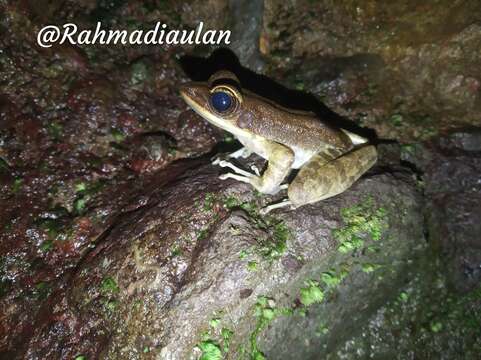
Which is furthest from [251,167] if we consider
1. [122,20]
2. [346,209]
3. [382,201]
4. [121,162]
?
[122,20]

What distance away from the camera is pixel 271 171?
4578 millimetres

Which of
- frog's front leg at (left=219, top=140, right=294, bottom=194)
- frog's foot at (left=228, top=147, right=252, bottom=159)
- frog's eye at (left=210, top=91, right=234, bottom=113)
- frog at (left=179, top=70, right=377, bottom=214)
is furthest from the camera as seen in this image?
frog's foot at (left=228, top=147, right=252, bottom=159)

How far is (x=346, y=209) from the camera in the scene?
478cm

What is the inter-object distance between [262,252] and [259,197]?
2.81 feet

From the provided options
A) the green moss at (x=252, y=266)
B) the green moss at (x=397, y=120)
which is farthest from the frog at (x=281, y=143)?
the green moss at (x=397, y=120)

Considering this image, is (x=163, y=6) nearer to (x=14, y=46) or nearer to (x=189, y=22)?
(x=189, y=22)

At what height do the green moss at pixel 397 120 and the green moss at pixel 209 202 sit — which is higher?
the green moss at pixel 209 202

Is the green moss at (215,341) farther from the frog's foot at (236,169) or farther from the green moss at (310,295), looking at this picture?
the frog's foot at (236,169)

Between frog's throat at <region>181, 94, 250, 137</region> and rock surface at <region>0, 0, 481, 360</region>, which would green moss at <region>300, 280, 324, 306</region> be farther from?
frog's throat at <region>181, 94, 250, 137</region>

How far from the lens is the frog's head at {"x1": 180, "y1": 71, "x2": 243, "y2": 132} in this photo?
4336 millimetres

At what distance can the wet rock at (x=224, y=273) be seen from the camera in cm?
386

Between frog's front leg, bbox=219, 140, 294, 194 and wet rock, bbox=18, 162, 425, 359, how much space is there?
0.46 feet

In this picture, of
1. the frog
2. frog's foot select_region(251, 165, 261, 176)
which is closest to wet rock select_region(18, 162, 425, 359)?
the frog

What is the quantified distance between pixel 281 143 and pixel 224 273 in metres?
1.90
